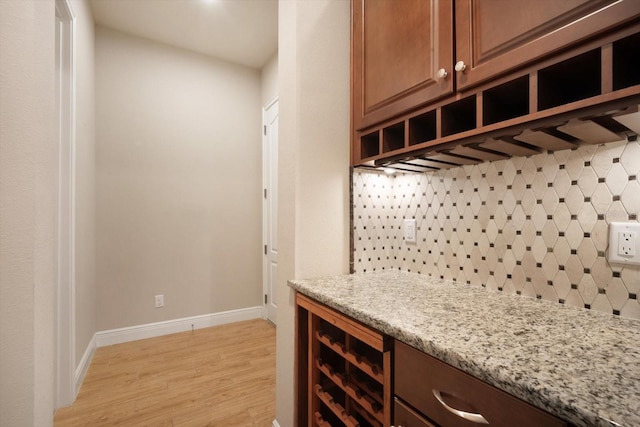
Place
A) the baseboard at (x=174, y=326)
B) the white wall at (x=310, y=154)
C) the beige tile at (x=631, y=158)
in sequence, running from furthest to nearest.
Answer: the baseboard at (x=174, y=326) < the white wall at (x=310, y=154) < the beige tile at (x=631, y=158)

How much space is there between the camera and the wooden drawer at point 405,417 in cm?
75

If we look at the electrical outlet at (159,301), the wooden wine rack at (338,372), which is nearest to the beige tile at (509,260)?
the wooden wine rack at (338,372)

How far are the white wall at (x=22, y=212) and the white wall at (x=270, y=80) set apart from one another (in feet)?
7.47

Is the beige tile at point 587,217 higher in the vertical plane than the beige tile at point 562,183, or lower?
lower

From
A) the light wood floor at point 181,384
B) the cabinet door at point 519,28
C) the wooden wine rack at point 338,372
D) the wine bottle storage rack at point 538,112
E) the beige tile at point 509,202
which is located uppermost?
the cabinet door at point 519,28

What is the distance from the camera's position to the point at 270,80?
10.2 feet

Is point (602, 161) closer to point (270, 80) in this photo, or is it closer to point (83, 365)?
point (270, 80)

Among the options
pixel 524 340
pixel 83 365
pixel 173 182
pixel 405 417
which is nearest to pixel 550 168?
pixel 524 340

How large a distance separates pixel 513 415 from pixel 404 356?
0.28m

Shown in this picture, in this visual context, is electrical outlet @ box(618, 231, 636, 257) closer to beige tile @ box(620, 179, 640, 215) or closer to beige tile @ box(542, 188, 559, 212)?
beige tile @ box(620, 179, 640, 215)

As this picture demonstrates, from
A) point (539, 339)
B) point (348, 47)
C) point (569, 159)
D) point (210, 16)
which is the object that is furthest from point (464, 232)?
point (210, 16)

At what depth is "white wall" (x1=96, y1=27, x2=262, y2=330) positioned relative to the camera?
8.57ft

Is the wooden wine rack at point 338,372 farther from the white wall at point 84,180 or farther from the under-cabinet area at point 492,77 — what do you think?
the white wall at point 84,180

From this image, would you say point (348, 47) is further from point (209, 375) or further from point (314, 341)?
point (209, 375)
